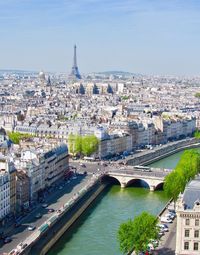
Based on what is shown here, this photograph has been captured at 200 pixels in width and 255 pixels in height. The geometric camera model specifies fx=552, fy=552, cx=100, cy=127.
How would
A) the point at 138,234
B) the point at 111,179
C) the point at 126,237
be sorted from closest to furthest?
1. the point at 138,234
2. the point at 126,237
3. the point at 111,179

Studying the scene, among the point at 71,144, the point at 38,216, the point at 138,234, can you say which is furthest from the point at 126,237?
the point at 71,144

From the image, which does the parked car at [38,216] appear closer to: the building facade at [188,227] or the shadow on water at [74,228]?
the shadow on water at [74,228]

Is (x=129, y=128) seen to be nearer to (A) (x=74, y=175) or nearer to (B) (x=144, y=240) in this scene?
(A) (x=74, y=175)

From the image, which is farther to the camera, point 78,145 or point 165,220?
point 78,145

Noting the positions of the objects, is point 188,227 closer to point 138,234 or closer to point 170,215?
point 138,234

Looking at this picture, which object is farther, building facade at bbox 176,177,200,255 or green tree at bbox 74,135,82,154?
green tree at bbox 74,135,82,154

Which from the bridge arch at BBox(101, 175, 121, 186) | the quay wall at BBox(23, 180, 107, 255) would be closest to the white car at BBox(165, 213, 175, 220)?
the quay wall at BBox(23, 180, 107, 255)

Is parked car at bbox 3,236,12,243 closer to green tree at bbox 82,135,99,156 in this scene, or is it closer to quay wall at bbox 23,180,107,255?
quay wall at bbox 23,180,107,255
